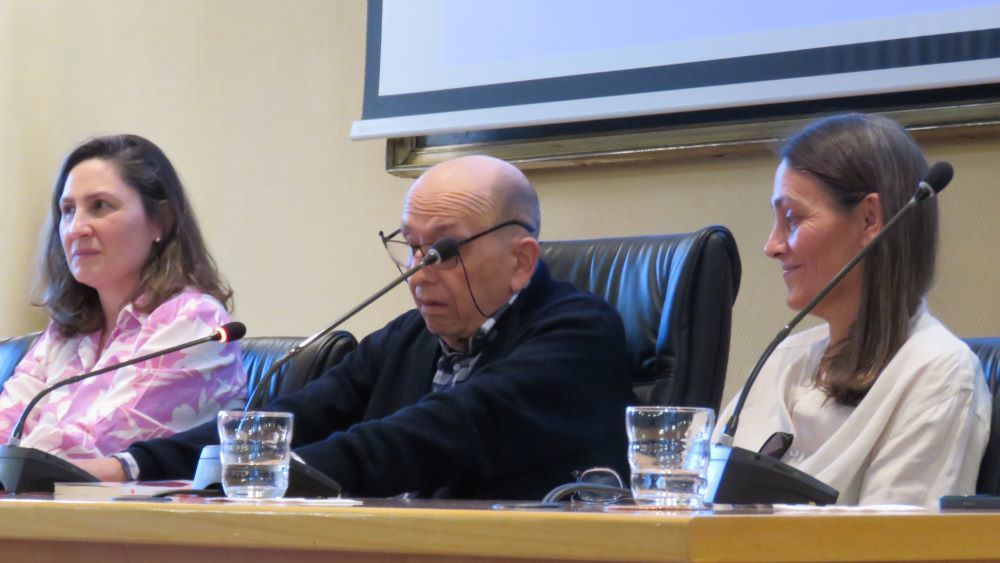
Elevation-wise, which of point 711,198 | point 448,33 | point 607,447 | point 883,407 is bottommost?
point 607,447

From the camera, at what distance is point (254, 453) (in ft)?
4.56

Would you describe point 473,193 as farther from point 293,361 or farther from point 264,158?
point 264,158

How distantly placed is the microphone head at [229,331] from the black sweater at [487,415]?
19 cm

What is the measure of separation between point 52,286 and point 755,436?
5.09ft

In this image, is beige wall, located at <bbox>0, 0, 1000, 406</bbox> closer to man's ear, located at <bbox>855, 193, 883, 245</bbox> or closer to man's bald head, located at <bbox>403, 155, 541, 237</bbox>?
man's bald head, located at <bbox>403, 155, 541, 237</bbox>

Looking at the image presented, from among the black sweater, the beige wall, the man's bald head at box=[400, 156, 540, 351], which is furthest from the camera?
the beige wall

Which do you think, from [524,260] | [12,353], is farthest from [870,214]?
[12,353]

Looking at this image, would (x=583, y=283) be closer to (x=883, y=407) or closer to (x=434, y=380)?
(x=434, y=380)

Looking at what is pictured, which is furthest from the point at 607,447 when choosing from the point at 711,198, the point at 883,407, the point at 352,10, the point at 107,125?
the point at 107,125

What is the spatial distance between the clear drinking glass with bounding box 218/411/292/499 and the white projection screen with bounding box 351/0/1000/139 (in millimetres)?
1454

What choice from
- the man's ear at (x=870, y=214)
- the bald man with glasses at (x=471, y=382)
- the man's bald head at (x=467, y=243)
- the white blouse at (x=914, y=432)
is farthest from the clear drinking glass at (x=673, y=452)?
the man's bald head at (x=467, y=243)

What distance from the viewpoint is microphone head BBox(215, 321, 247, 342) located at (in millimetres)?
1849

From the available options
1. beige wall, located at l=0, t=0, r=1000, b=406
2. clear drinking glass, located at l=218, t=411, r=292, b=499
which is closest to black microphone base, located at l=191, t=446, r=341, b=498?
clear drinking glass, located at l=218, t=411, r=292, b=499

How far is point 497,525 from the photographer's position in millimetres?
868
